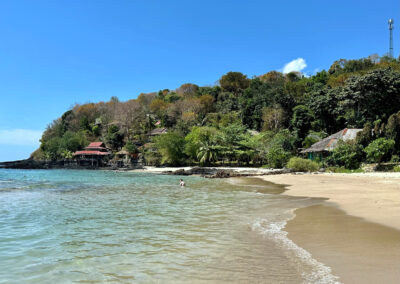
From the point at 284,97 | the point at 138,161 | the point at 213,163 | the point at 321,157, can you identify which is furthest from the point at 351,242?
the point at 138,161

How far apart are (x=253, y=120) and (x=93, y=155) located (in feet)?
116

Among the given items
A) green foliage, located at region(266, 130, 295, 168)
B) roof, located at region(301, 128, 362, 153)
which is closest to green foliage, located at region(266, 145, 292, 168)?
green foliage, located at region(266, 130, 295, 168)

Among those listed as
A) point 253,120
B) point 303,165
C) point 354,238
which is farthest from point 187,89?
point 354,238

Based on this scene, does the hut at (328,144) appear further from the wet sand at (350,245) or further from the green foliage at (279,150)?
the wet sand at (350,245)

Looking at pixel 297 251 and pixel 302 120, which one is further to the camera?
pixel 302 120

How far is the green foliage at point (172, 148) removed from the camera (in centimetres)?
4572

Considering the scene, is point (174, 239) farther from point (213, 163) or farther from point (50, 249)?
point (213, 163)

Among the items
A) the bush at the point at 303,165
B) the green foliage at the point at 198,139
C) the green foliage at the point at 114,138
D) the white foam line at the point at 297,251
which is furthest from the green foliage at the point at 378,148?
the green foliage at the point at 114,138

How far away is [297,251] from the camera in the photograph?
5.47m

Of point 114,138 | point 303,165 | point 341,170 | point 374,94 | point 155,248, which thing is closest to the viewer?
point 155,248

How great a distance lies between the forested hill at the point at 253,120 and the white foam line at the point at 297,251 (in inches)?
932

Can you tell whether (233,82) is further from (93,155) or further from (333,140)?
(333,140)

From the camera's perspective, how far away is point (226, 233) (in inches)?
279

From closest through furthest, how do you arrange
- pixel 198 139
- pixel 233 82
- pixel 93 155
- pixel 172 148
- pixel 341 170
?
pixel 341 170, pixel 198 139, pixel 172 148, pixel 93 155, pixel 233 82
